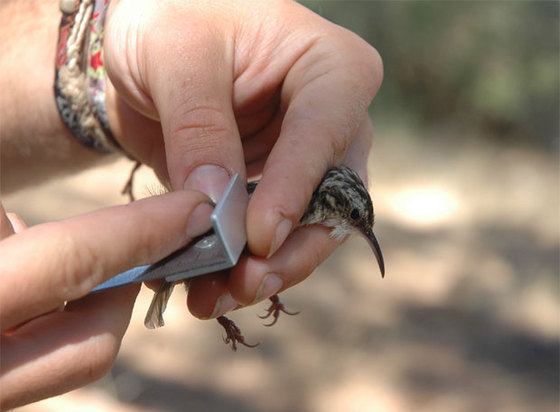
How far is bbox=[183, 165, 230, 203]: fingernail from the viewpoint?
2307mm

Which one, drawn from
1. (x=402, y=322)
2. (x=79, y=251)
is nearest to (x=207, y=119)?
(x=79, y=251)

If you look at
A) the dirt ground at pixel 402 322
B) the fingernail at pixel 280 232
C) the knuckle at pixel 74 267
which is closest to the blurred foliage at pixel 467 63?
the dirt ground at pixel 402 322

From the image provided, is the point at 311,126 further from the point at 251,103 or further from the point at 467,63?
the point at 467,63

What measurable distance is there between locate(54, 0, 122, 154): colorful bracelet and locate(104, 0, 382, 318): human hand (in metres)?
0.11

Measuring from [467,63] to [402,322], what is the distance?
155 inches

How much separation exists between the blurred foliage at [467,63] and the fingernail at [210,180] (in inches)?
267

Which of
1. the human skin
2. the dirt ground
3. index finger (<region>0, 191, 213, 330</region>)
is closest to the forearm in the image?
the human skin

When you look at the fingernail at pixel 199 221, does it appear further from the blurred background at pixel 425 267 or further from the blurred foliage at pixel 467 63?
the blurred foliage at pixel 467 63

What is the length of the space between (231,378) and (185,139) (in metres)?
3.59

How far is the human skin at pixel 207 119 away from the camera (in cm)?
212

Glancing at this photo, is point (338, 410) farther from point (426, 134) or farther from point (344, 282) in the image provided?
point (426, 134)

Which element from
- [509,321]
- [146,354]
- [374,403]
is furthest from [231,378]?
[509,321]

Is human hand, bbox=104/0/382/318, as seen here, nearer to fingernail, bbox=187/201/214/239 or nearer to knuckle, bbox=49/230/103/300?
fingernail, bbox=187/201/214/239

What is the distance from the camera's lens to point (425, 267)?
7164mm
